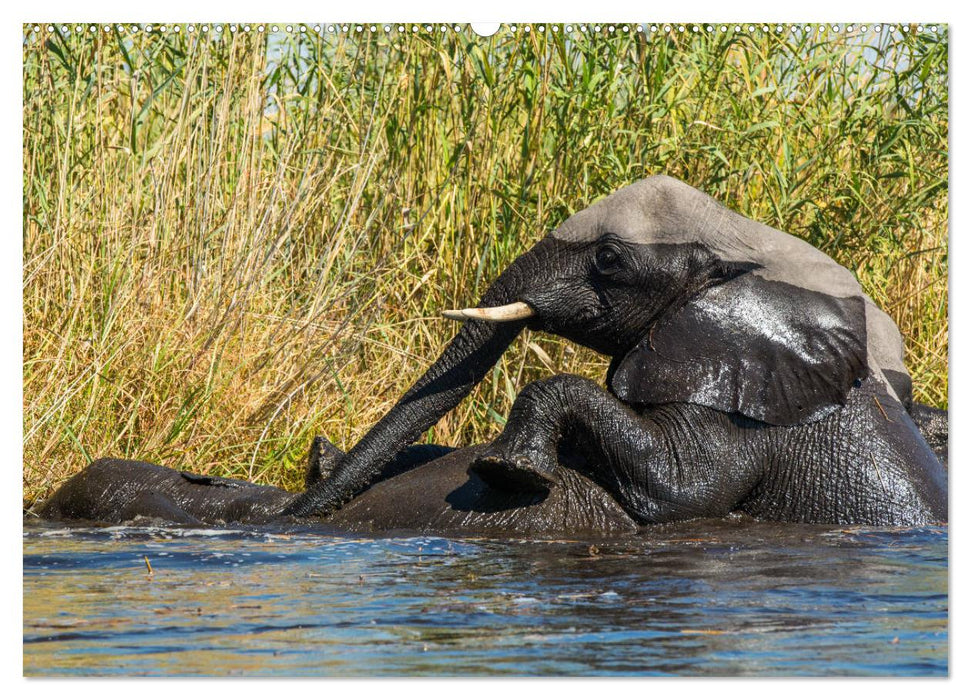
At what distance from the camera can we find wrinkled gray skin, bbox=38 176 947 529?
271 inches

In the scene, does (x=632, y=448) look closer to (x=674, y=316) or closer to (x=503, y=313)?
(x=674, y=316)

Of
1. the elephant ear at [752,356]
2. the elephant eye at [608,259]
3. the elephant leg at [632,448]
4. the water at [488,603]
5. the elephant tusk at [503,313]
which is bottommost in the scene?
the water at [488,603]

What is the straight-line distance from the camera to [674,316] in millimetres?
7125

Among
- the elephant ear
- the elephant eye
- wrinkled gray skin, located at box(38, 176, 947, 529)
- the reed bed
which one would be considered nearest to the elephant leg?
wrinkled gray skin, located at box(38, 176, 947, 529)

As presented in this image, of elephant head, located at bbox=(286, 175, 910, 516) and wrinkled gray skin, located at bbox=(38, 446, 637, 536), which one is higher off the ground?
elephant head, located at bbox=(286, 175, 910, 516)

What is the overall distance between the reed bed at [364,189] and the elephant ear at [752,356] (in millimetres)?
1667

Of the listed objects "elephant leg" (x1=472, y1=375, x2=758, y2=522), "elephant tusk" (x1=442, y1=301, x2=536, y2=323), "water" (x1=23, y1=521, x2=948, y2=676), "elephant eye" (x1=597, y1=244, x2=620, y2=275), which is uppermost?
"elephant eye" (x1=597, y1=244, x2=620, y2=275)

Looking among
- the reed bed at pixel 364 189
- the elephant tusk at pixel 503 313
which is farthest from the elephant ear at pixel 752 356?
the reed bed at pixel 364 189

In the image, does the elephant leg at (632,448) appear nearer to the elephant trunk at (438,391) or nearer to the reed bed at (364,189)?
the elephant trunk at (438,391)

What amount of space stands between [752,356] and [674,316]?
1.19 ft

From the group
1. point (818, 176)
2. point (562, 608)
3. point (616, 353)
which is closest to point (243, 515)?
point (616, 353)

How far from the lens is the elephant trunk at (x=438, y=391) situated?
7270 millimetres

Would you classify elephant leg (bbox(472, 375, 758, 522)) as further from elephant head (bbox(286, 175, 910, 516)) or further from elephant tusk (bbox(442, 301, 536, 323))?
elephant tusk (bbox(442, 301, 536, 323))

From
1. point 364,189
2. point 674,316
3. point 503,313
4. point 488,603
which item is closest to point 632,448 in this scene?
point 674,316
